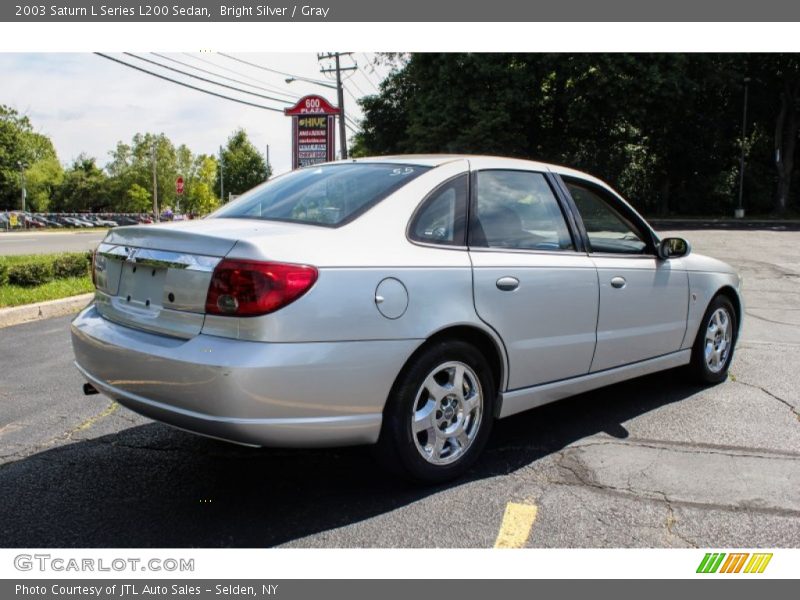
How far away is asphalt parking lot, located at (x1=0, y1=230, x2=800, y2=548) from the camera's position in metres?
3.06

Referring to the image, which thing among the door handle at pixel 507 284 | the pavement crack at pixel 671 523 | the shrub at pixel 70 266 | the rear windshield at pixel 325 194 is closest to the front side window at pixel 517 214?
the door handle at pixel 507 284

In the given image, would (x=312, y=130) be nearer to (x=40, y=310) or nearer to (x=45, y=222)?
(x=40, y=310)

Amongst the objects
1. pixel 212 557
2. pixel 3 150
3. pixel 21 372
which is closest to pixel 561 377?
pixel 212 557

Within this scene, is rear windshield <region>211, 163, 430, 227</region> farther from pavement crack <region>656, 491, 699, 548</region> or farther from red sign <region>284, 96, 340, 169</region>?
red sign <region>284, 96, 340, 169</region>

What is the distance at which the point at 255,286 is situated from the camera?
2943 millimetres

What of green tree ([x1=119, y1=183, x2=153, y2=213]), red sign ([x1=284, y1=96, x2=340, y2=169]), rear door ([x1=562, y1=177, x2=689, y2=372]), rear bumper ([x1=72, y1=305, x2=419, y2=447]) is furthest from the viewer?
green tree ([x1=119, y1=183, x2=153, y2=213])

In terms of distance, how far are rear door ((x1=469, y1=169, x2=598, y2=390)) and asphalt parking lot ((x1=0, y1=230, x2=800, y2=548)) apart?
571mm

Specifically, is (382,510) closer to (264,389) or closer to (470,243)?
(264,389)

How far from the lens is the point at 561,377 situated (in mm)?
4137

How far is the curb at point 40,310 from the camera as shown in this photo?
7998mm

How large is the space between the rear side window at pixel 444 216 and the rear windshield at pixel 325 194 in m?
0.17

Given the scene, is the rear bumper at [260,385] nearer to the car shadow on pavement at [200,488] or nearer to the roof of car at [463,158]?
the car shadow on pavement at [200,488]

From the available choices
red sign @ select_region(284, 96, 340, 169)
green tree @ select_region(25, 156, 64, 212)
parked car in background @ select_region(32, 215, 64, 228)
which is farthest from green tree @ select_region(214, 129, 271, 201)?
red sign @ select_region(284, 96, 340, 169)

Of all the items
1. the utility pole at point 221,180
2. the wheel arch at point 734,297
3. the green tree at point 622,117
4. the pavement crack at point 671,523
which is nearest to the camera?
the pavement crack at point 671,523
